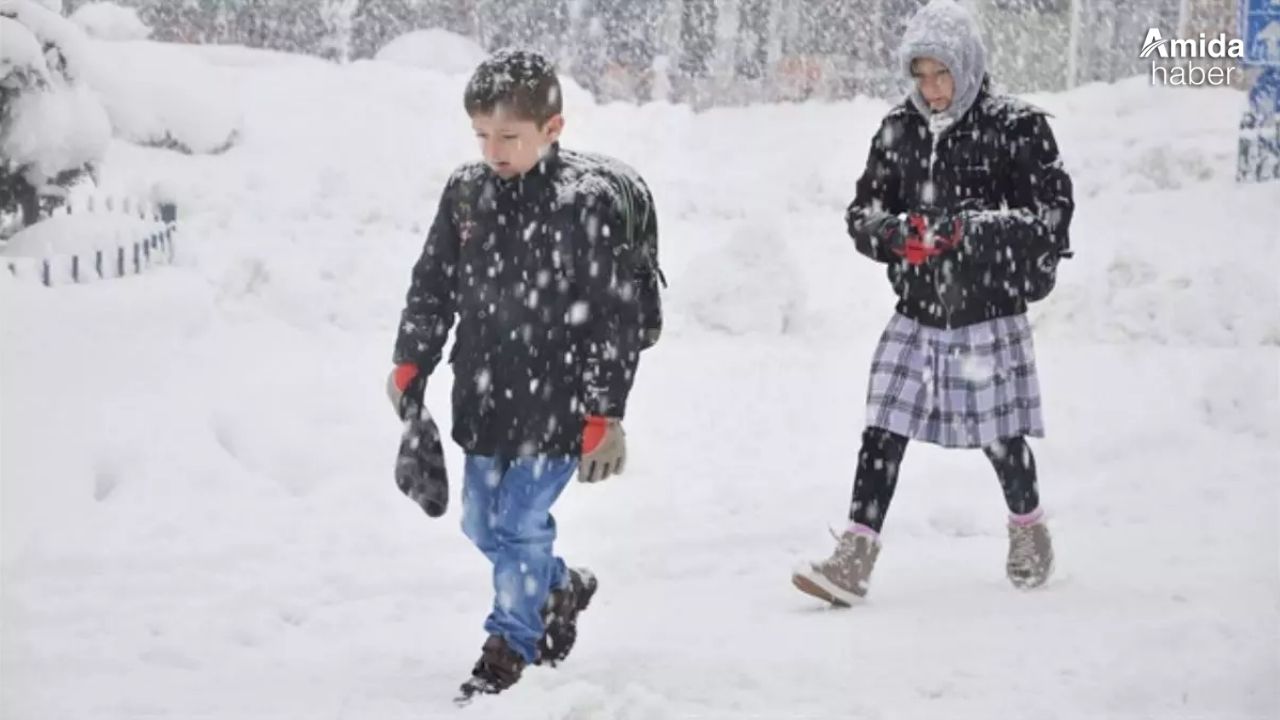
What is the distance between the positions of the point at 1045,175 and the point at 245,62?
1946 centimetres

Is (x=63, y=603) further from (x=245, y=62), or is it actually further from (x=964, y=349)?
(x=245, y=62)

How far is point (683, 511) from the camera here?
636 centimetres

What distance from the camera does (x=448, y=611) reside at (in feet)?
16.2

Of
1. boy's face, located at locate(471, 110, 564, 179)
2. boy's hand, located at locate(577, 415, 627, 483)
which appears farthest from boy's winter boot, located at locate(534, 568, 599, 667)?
boy's face, located at locate(471, 110, 564, 179)

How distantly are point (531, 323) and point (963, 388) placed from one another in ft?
5.00

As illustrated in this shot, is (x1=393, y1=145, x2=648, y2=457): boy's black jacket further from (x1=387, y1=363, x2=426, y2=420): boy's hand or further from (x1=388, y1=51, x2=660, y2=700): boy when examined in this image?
(x1=387, y1=363, x2=426, y2=420): boy's hand

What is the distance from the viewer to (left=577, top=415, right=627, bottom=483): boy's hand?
3812 millimetres

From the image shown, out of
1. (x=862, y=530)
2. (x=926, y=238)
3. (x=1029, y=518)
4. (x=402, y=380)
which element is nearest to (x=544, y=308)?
(x=402, y=380)

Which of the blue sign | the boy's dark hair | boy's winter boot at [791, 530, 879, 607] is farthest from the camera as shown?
the blue sign

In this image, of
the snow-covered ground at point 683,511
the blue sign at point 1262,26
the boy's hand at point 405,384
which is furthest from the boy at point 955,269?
the blue sign at point 1262,26

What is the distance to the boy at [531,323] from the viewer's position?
382 centimetres

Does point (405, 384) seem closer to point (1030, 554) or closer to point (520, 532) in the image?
point (520, 532)

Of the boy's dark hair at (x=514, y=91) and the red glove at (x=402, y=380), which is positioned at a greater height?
the boy's dark hair at (x=514, y=91)

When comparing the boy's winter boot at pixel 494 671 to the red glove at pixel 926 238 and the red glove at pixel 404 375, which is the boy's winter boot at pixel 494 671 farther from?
the red glove at pixel 926 238
